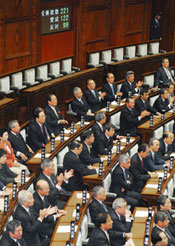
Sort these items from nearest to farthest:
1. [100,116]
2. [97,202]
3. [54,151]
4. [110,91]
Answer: [97,202] → [54,151] → [100,116] → [110,91]

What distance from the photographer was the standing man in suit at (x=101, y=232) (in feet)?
19.3

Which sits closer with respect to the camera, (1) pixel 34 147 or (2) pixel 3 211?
(2) pixel 3 211

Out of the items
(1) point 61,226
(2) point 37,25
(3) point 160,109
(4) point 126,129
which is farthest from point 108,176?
(2) point 37,25

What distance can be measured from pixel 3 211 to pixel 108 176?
1915mm

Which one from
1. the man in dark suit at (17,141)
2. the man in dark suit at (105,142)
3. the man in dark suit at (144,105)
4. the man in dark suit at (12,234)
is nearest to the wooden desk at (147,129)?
the man in dark suit at (144,105)

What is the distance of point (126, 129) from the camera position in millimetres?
10156

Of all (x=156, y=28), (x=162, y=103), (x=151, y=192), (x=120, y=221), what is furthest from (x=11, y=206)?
(x=156, y=28)

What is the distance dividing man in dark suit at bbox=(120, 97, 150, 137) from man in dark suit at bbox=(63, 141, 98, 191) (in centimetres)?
245

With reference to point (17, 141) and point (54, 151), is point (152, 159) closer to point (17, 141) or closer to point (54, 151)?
point (54, 151)

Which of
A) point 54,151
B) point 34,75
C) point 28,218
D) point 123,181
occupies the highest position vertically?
point 34,75

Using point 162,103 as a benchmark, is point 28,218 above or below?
below

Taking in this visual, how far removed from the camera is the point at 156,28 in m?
16.2

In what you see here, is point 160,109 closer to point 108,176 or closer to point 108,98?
point 108,98

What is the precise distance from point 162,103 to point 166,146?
198 centimetres
